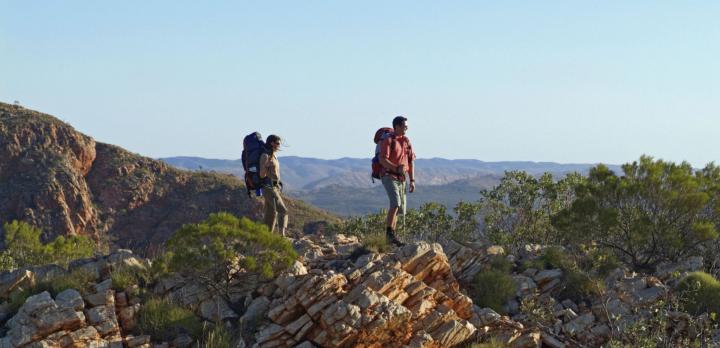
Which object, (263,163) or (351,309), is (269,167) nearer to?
(263,163)

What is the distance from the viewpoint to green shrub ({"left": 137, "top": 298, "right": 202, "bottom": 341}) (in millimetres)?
9945

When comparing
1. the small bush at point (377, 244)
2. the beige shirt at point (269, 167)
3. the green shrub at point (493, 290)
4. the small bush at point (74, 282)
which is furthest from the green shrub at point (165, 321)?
the green shrub at point (493, 290)

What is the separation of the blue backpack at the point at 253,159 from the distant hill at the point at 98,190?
45552 mm

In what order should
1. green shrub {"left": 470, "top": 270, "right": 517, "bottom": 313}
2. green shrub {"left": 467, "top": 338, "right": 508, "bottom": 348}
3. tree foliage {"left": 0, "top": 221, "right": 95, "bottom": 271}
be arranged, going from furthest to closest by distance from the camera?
1. tree foliage {"left": 0, "top": 221, "right": 95, "bottom": 271}
2. green shrub {"left": 470, "top": 270, "right": 517, "bottom": 313}
3. green shrub {"left": 467, "top": 338, "right": 508, "bottom": 348}

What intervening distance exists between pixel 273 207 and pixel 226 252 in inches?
67.2

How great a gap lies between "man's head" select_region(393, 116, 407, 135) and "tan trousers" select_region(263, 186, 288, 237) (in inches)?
94.7

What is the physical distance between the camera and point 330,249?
13.2 m

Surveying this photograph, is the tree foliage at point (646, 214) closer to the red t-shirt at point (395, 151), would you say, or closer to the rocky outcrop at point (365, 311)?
the red t-shirt at point (395, 151)

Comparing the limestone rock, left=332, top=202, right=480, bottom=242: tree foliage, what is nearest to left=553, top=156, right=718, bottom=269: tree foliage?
left=332, top=202, right=480, bottom=242: tree foliage

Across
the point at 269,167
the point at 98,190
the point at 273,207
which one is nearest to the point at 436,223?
the point at 273,207

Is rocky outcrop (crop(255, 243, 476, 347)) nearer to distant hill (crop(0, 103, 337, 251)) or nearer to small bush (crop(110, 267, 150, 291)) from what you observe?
small bush (crop(110, 267, 150, 291))

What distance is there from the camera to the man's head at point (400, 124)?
11992 millimetres

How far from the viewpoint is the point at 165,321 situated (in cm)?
1003

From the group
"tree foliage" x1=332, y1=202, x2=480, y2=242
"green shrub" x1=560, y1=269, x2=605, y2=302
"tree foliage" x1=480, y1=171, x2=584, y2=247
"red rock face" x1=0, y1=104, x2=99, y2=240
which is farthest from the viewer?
"red rock face" x1=0, y1=104, x2=99, y2=240
